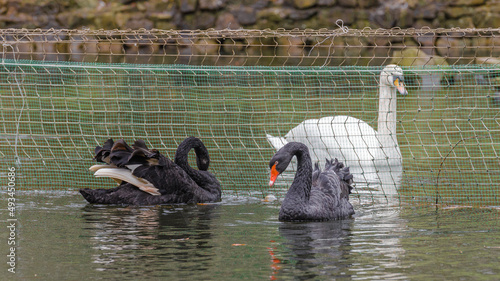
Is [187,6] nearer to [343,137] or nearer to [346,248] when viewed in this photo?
[343,137]

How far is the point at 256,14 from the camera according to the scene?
55.2ft

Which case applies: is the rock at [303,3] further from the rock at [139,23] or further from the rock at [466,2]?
the rock at [139,23]

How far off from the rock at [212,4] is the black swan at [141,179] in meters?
9.26

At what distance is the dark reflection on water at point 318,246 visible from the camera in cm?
510

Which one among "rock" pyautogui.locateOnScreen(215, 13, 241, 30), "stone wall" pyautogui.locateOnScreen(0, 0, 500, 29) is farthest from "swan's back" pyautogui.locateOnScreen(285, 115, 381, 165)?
"rock" pyautogui.locateOnScreen(215, 13, 241, 30)

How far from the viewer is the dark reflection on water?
16.7 ft

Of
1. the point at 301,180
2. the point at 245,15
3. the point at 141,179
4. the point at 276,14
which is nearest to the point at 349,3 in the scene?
the point at 276,14

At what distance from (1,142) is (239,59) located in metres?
7.30

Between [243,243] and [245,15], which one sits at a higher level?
[245,15]

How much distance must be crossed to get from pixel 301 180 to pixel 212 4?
10.6 meters

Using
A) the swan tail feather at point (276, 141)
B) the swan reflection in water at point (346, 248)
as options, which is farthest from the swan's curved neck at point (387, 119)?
the swan reflection in water at point (346, 248)

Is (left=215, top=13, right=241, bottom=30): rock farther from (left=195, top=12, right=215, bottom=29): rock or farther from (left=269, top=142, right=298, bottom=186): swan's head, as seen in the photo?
(left=269, top=142, right=298, bottom=186): swan's head

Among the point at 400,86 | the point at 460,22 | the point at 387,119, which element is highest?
the point at 460,22

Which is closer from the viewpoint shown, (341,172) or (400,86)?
(341,172)
